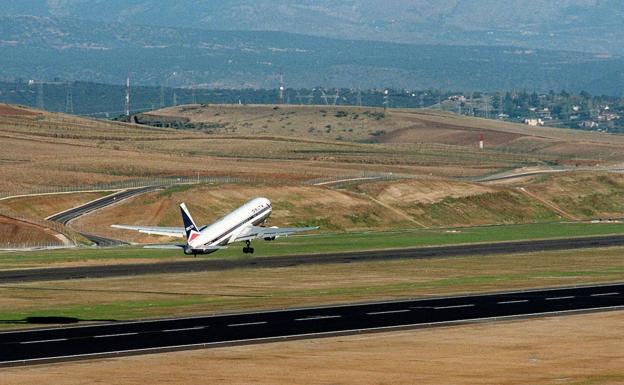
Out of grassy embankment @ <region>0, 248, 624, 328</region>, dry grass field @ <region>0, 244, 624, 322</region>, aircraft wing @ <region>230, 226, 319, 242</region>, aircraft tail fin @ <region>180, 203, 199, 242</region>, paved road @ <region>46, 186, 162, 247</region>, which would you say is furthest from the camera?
paved road @ <region>46, 186, 162, 247</region>

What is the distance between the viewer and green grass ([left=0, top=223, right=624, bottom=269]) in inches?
5561

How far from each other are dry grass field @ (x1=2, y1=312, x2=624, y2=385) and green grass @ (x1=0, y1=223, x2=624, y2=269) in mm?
63321

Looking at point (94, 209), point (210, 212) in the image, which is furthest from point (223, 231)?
point (94, 209)

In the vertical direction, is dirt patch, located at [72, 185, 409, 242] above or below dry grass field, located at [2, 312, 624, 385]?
below

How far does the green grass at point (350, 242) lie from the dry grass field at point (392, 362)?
6332 centimetres

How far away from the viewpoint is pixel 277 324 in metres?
84.0

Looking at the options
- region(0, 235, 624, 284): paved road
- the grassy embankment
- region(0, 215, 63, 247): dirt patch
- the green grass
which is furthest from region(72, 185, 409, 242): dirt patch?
the grassy embankment

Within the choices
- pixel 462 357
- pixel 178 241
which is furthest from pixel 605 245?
pixel 462 357

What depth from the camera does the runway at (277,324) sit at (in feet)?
244

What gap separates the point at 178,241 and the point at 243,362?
9549 centimetres

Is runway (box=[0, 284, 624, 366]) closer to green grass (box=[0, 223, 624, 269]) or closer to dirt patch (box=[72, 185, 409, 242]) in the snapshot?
green grass (box=[0, 223, 624, 269])

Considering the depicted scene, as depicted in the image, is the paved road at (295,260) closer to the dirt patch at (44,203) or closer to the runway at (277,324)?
the runway at (277,324)

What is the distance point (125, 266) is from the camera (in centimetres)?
13125

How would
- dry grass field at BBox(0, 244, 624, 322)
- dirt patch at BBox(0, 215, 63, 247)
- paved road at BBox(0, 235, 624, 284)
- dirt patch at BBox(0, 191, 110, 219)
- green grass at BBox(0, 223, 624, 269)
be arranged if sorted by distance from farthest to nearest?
dirt patch at BBox(0, 191, 110, 219) → dirt patch at BBox(0, 215, 63, 247) → green grass at BBox(0, 223, 624, 269) → paved road at BBox(0, 235, 624, 284) → dry grass field at BBox(0, 244, 624, 322)
